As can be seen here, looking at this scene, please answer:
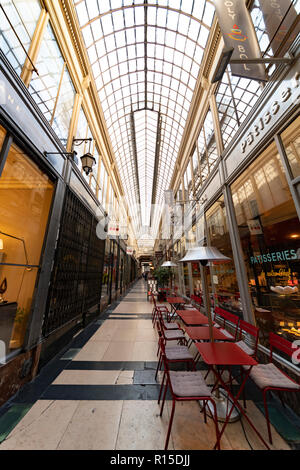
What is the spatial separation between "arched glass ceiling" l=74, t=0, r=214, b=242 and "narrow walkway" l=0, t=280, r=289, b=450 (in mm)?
10294

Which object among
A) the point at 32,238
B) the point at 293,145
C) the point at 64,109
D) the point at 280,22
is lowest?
the point at 32,238

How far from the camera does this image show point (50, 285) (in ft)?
12.4

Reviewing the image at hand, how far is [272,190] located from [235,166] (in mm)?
1347

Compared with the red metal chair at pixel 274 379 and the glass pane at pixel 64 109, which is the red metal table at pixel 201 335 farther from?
the glass pane at pixel 64 109

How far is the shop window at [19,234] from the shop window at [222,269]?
486cm

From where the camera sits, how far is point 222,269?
5352mm

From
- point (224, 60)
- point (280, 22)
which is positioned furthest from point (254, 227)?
point (280, 22)

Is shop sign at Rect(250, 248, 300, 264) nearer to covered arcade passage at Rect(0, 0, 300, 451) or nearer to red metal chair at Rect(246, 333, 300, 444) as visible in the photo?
covered arcade passage at Rect(0, 0, 300, 451)

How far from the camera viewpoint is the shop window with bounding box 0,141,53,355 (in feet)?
10.3

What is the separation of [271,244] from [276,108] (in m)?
2.50

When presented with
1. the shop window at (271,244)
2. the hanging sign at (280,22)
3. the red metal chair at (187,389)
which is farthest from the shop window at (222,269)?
the hanging sign at (280,22)

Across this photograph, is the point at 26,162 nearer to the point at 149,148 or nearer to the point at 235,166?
the point at 235,166

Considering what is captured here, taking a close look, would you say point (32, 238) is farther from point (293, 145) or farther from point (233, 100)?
point (233, 100)

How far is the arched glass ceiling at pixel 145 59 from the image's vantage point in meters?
6.41
